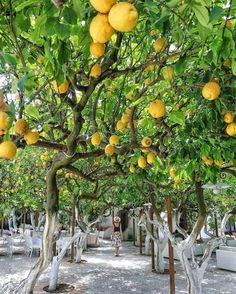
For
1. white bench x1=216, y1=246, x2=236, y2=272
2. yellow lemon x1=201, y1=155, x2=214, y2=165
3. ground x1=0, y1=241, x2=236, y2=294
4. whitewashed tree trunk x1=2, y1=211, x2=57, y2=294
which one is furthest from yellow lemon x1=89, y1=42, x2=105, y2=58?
white bench x1=216, y1=246, x2=236, y2=272

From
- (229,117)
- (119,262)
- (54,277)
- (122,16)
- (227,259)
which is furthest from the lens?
(119,262)

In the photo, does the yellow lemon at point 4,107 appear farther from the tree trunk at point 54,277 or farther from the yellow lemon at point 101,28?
the tree trunk at point 54,277

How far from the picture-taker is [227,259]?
1073cm

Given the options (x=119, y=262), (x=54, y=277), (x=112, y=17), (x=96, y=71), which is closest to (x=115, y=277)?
(x=54, y=277)

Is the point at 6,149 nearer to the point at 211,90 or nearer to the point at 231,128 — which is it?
the point at 211,90

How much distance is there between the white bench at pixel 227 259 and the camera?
10.5m

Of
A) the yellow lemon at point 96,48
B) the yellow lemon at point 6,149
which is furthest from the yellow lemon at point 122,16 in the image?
the yellow lemon at point 6,149

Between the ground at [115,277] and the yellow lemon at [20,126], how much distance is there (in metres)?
6.60

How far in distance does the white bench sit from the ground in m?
0.23

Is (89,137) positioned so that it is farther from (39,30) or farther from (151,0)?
(151,0)

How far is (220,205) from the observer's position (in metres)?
11.2

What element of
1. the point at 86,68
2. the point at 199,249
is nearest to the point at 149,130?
the point at 86,68

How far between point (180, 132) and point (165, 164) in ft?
2.73

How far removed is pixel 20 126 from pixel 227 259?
10.3 metres
